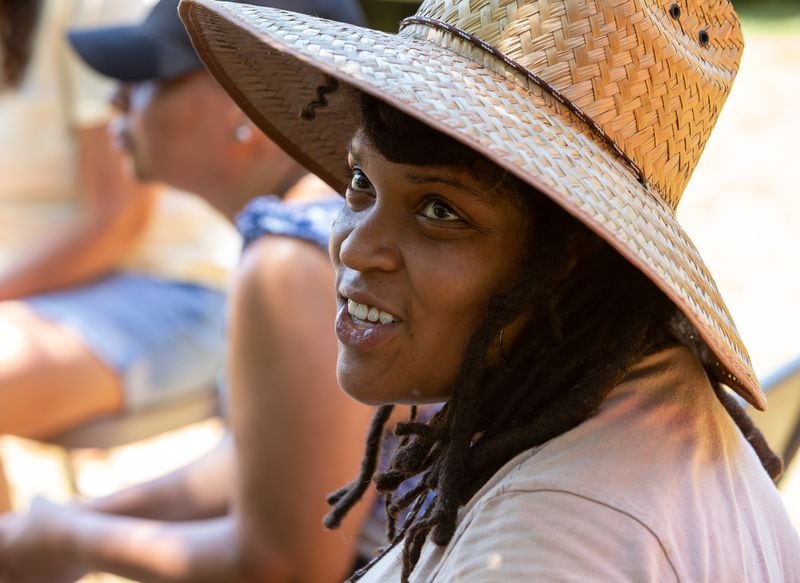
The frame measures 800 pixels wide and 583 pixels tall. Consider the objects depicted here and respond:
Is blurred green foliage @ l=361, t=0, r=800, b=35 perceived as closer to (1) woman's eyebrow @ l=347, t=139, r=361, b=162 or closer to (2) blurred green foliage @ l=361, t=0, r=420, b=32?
(2) blurred green foliage @ l=361, t=0, r=420, b=32

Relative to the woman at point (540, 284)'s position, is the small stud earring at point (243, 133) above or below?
below

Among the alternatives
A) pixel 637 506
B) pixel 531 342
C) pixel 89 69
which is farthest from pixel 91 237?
pixel 637 506

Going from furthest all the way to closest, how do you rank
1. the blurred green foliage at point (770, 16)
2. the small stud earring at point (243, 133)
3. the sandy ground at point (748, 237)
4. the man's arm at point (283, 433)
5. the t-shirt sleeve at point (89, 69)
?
the blurred green foliage at point (770, 16)
the sandy ground at point (748, 237)
the t-shirt sleeve at point (89, 69)
the small stud earring at point (243, 133)
the man's arm at point (283, 433)

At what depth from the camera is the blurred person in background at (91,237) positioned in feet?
9.70

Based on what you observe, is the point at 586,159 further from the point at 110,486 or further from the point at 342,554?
the point at 110,486

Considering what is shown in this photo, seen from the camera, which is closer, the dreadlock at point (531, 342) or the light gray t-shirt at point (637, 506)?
the light gray t-shirt at point (637, 506)

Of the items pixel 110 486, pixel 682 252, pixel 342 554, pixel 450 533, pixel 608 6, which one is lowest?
pixel 110 486

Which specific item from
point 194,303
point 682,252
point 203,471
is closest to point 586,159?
point 682,252

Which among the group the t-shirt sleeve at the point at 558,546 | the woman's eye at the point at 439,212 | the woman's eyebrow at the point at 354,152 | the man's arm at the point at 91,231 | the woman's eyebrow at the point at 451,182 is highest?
the woman's eyebrow at the point at 451,182

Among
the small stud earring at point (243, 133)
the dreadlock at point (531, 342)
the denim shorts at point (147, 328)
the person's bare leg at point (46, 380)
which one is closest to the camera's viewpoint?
the dreadlock at point (531, 342)

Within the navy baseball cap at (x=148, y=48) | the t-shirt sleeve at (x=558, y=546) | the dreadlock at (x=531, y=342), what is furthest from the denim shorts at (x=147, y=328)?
the t-shirt sleeve at (x=558, y=546)

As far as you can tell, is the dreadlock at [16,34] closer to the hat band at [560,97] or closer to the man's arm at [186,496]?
the man's arm at [186,496]

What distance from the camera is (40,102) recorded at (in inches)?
123

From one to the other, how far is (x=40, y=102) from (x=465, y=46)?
2.10 m
